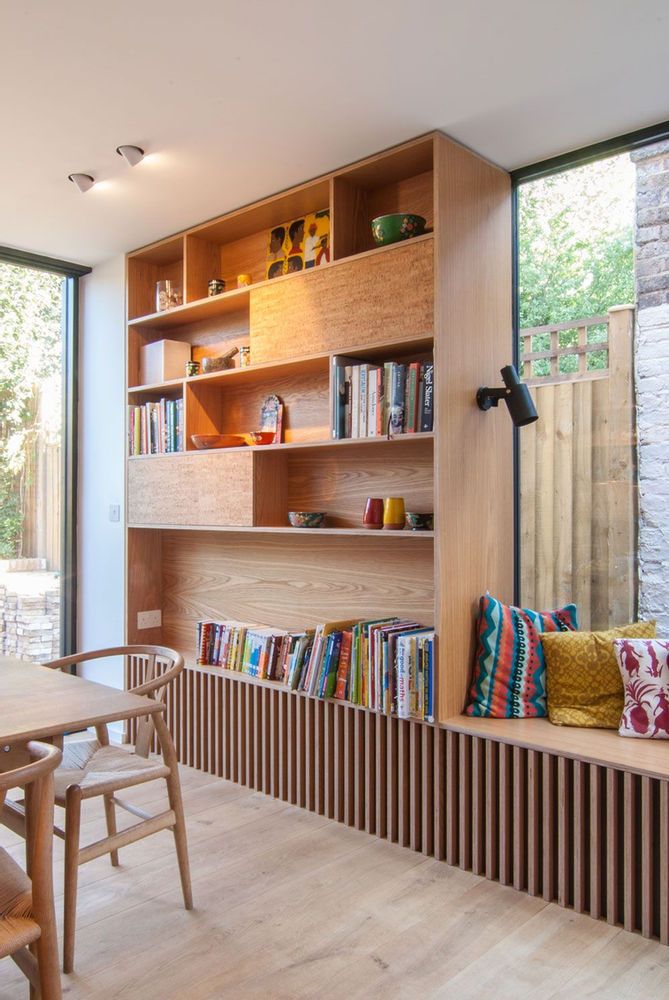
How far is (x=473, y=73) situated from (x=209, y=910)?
2648 millimetres

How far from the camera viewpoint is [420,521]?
279 cm

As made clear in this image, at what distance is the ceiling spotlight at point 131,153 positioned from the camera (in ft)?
9.28

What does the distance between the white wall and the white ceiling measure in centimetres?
97

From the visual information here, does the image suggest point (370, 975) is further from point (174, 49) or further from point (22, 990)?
point (174, 49)

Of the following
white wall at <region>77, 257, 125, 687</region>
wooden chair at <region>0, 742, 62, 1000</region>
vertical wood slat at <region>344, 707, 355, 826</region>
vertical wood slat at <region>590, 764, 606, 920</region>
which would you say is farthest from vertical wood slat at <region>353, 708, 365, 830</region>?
white wall at <region>77, 257, 125, 687</region>

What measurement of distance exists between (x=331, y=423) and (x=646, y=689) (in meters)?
1.45

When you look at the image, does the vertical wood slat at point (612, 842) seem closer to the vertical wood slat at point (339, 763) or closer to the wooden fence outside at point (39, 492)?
the vertical wood slat at point (339, 763)

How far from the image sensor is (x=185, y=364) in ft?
12.9

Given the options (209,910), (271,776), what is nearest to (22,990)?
(209,910)

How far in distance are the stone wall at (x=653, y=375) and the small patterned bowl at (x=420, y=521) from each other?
2.41 feet

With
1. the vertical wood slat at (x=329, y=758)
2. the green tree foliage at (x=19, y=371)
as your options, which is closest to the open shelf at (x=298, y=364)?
the green tree foliage at (x=19, y=371)

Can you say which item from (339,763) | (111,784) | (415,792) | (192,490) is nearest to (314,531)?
(192,490)

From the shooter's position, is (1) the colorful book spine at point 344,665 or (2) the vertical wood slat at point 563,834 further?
(1) the colorful book spine at point 344,665

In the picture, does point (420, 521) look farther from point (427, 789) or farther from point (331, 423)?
point (427, 789)
